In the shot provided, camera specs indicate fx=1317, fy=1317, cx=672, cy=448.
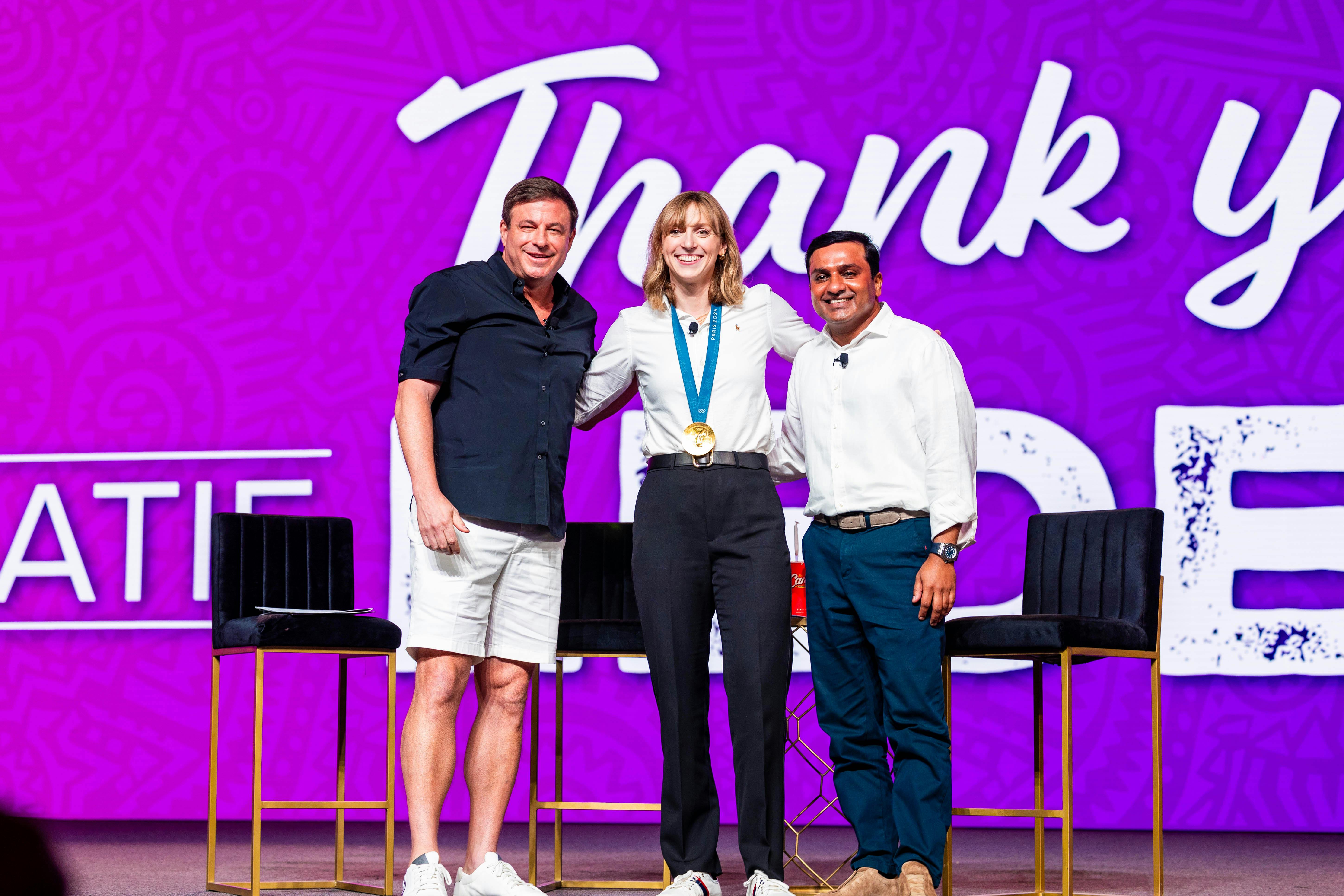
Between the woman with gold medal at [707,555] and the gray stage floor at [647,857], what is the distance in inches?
20.3

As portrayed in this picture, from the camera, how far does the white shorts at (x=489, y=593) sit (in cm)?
278

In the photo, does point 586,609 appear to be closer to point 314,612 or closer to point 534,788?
point 534,788

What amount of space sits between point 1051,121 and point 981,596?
1.69 metres

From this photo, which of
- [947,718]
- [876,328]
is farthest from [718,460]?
[947,718]

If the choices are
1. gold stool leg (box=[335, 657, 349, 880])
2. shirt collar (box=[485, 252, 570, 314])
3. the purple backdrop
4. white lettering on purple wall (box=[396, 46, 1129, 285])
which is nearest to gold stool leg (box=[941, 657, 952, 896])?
shirt collar (box=[485, 252, 570, 314])

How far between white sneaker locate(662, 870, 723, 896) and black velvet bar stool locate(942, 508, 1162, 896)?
62 centimetres

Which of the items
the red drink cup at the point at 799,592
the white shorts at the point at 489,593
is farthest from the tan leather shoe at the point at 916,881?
the white shorts at the point at 489,593

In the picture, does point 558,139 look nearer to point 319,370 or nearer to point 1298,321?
point 319,370

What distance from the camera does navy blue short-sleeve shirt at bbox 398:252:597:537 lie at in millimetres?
2814

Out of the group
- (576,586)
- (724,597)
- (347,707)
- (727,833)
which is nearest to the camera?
(724,597)

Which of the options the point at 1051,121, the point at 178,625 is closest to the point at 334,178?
the point at 178,625

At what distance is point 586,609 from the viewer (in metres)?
3.67

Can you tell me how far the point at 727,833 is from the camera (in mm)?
4406

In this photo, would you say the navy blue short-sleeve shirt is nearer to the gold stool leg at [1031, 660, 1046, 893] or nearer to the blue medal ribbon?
the blue medal ribbon
